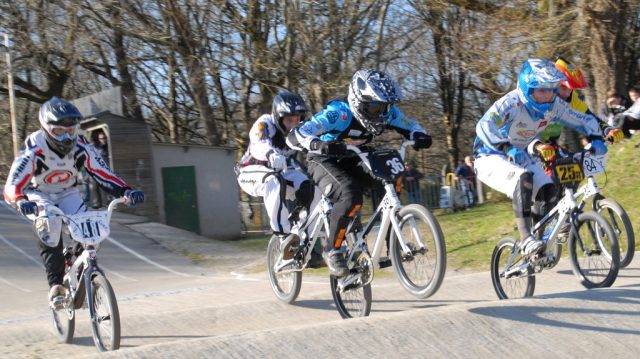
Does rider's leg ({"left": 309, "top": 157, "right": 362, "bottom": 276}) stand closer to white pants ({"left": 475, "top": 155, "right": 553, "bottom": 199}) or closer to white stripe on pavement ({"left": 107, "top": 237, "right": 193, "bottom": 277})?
white pants ({"left": 475, "top": 155, "right": 553, "bottom": 199})

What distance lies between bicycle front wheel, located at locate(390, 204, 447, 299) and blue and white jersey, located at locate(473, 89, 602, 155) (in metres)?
1.30

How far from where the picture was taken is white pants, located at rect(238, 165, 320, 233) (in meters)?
7.32

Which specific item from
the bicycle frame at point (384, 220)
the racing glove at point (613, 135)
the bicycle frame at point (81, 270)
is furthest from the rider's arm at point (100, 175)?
the racing glove at point (613, 135)

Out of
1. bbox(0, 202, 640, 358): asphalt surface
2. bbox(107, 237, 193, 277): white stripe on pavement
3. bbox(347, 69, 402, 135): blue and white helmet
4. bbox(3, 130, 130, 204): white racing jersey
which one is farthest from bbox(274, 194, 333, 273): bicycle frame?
bbox(107, 237, 193, 277): white stripe on pavement

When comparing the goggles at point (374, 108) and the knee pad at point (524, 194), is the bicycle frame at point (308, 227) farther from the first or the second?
the knee pad at point (524, 194)

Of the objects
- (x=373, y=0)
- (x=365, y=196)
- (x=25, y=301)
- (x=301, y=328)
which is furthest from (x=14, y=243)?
(x=373, y=0)

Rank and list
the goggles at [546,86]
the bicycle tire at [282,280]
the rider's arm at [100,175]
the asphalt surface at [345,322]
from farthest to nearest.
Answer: the bicycle tire at [282,280]
the goggles at [546,86]
the rider's arm at [100,175]
the asphalt surface at [345,322]

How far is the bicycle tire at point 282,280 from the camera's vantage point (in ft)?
23.6

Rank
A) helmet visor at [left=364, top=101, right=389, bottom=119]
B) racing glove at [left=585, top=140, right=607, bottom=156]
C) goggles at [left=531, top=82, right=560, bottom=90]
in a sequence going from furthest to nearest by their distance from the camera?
racing glove at [left=585, top=140, right=607, bottom=156]
goggles at [left=531, top=82, right=560, bottom=90]
helmet visor at [left=364, top=101, right=389, bottom=119]

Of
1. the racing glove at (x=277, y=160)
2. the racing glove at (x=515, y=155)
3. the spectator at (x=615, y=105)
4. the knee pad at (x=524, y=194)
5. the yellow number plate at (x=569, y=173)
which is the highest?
the spectator at (x=615, y=105)

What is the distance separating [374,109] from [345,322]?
1850 millimetres

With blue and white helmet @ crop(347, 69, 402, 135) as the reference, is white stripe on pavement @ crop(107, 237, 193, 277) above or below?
below

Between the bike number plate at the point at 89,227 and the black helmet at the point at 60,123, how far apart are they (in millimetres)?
661

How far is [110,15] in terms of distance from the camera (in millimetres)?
21578
